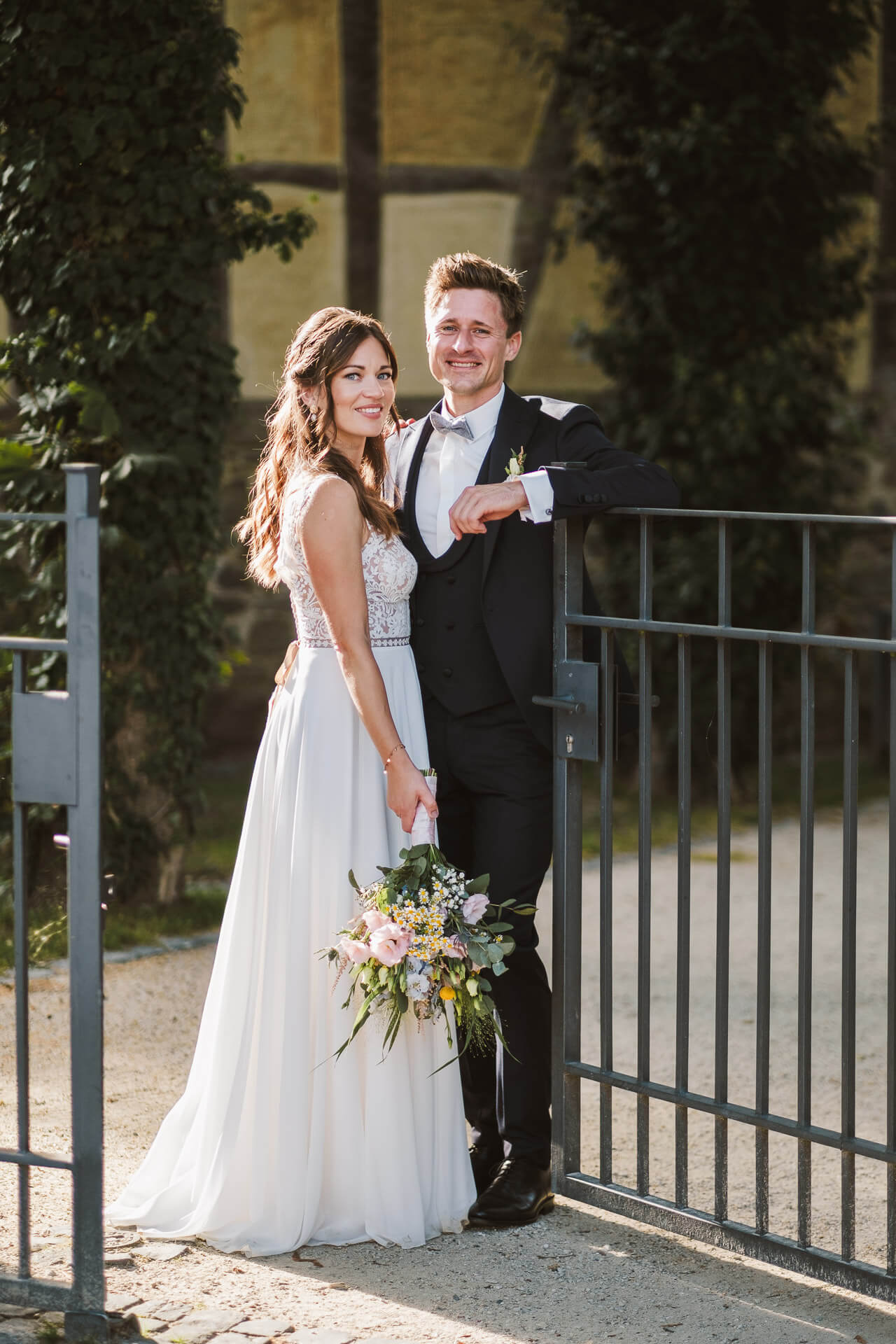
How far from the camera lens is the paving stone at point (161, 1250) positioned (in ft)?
10.3

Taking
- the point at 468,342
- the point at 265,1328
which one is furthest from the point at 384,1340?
the point at 468,342

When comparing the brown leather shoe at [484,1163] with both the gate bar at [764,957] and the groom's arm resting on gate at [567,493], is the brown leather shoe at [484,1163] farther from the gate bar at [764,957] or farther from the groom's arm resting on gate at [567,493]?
the groom's arm resting on gate at [567,493]

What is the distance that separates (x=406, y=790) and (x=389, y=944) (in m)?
0.32

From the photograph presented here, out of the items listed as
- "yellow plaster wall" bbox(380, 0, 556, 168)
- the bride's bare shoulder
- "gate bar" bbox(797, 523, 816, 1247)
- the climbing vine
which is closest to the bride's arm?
the bride's bare shoulder

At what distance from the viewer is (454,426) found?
3424mm

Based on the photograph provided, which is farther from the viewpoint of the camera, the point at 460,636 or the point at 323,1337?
the point at 460,636

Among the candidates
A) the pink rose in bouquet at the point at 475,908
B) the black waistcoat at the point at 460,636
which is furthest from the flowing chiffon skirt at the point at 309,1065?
the pink rose in bouquet at the point at 475,908

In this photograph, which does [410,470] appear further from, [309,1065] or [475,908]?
[309,1065]

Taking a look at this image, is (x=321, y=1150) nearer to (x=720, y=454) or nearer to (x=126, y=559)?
(x=126, y=559)

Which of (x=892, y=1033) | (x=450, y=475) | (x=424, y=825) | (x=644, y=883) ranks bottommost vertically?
(x=892, y=1033)

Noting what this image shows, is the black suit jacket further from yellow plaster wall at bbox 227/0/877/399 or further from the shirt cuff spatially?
yellow plaster wall at bbox 227/0/877/399

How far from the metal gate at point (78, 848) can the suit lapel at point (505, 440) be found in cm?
94

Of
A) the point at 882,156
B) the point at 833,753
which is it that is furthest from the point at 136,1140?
the point at 882,156

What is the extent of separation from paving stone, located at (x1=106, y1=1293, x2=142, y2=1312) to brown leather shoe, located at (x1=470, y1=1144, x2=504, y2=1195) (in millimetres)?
828
